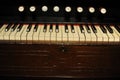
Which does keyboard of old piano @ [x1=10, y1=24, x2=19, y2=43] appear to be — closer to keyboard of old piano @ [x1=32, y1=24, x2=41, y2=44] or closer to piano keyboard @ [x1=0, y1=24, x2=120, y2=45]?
piano keyboard @ [x1=0, y1=24, x2=120, y2=45]

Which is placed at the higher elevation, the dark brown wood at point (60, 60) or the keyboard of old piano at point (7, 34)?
the keyboard of old piano at point (7, 34)

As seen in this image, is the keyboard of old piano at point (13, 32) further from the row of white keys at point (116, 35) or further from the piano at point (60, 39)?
the row of white keys at point (116, 35)

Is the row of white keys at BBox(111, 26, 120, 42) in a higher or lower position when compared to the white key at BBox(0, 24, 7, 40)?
lower

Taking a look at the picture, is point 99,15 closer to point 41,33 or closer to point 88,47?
point 88,47

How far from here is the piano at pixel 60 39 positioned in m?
1.86

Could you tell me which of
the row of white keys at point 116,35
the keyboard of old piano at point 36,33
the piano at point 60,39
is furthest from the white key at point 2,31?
the row of white keys at point 116,35

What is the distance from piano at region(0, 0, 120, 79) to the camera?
186cm

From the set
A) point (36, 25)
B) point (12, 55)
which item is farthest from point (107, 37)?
point (12, 55)

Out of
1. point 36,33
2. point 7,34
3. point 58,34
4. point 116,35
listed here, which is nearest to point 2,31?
point 7,34

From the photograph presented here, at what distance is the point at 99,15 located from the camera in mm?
2166

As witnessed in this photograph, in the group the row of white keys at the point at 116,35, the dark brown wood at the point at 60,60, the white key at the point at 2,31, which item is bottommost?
the dark brown wood at the point at 60,60

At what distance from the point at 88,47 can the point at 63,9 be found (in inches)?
18.6

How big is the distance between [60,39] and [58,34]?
76 mm

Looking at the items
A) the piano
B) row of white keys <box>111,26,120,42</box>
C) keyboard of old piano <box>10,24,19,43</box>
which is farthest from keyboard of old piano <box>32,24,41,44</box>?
row of white keys <box>111,26,120,42</box>
